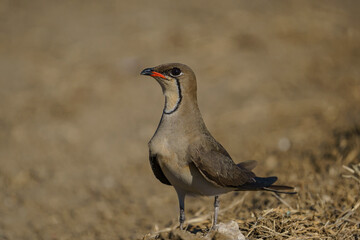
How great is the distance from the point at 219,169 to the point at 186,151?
318 millimetres

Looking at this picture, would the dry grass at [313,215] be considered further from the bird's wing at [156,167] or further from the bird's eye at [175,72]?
the bird's eye at [175,72]

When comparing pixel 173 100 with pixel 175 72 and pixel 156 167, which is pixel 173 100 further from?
pixel 156 167

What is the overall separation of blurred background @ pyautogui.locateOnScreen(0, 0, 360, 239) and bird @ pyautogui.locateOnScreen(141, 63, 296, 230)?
115cm

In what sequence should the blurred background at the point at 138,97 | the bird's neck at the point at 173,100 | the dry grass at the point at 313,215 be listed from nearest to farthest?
the bird's neck at the point at 173,100 → the dry grass at the point at 313,215 → the blurred background at the point at 138,97

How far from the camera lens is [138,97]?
915 cm

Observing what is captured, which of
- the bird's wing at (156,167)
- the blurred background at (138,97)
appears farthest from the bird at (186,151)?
the blurred background at (138,97)

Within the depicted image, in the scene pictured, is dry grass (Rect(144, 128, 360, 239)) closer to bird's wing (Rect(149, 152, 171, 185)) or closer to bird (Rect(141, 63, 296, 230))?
bird (Rect(141, 63, 296, 230))

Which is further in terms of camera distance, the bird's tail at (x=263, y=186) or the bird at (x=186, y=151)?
the bird's tail at (x=263, y=186)

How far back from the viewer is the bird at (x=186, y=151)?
3.63 metres

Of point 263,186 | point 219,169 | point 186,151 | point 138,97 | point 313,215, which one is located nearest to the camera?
point 186,151

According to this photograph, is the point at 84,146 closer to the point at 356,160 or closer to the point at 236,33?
the point at 356,160

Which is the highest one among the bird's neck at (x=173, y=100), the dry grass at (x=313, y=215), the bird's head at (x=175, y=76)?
the bird's head at (x=175, y=76)

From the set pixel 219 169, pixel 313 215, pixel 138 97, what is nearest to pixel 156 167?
pixel 219 169

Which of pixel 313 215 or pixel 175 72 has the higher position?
pixel 175 72
